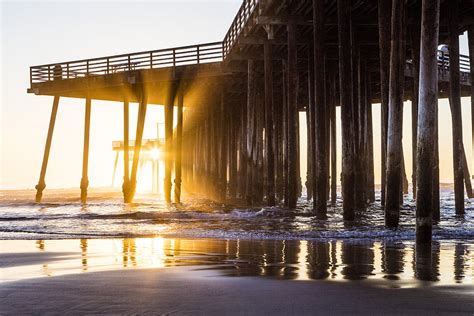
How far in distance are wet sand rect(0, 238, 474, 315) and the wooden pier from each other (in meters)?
2.16

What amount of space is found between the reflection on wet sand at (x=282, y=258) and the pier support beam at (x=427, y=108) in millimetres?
564

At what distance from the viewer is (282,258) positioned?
6.66 m

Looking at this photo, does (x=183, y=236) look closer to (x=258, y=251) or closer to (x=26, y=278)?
(x=258, y=251)

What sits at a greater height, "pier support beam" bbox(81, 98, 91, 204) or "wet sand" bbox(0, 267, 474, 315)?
"pier support beam" bbox(81, 98, 91, 204)

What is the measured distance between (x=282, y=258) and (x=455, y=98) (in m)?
10.0

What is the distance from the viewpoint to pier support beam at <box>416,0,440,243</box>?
7.81 meters

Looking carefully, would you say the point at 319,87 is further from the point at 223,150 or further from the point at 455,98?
the point at 223,150

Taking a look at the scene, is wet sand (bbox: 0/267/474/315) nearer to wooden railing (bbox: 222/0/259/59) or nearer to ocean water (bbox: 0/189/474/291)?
ocean water (bbox: 0/189/474/291)

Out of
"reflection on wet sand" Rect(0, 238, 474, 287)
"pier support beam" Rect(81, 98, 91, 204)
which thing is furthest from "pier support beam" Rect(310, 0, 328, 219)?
"pier support beam" Rect(81, 98, 91, 204)

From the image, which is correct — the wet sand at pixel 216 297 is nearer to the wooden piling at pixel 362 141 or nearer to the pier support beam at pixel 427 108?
the pier support beam at pixel 427 108

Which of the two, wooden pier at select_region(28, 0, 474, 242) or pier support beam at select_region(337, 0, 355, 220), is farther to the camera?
pier support beam at select_region(337, 0, 355, 220)

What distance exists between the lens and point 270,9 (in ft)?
57.3

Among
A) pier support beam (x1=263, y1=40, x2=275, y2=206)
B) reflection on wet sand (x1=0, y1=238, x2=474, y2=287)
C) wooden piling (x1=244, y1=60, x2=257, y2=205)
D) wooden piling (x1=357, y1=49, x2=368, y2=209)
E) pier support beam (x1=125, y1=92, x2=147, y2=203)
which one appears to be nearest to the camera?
reflection on wet sand (x1=0, y1=238, x2=474, y2=287)

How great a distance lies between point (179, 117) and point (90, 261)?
2145 centimetres
